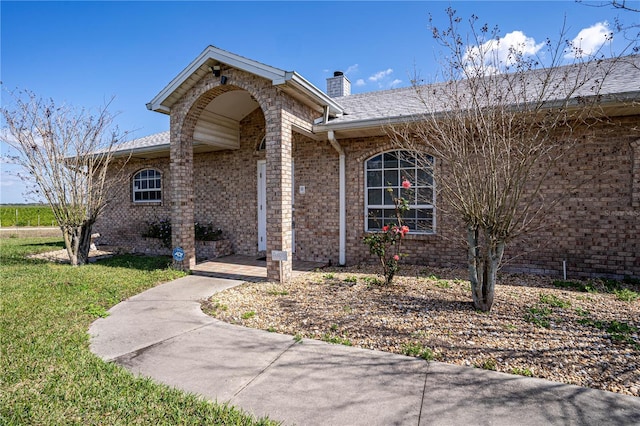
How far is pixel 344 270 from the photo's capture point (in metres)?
7.14

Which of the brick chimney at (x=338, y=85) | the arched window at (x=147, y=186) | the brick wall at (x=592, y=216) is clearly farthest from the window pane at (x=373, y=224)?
the arched window at (x=147, y=186)

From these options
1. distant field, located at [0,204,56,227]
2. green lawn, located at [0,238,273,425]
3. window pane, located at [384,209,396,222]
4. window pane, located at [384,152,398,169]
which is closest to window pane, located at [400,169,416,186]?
window pane, located at [384,152,398,169]

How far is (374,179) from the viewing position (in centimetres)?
763

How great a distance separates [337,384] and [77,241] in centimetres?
775

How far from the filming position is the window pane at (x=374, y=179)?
7.59 m

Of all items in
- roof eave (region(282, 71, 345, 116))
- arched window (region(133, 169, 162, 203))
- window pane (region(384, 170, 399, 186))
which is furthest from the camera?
arched window (region(133, 169, 162, 203))

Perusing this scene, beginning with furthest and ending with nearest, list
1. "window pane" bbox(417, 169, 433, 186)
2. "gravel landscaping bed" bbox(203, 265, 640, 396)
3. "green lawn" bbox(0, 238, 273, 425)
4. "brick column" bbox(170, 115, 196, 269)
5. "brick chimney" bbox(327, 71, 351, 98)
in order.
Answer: "brick chimney" bbox(327, 71, 351, 98)
"window pane" bbox(417, 169, 433, 186)
"brick column" bbox(170, 115, 196, 269)
"gravel landscaping bed" bbox(203, 265, 640, 396)
"green lawn" bbox(0, 238, 273, 425)

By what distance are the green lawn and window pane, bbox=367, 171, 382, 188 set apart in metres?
5.45

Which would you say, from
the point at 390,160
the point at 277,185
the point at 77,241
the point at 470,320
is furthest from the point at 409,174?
the point at 77,241

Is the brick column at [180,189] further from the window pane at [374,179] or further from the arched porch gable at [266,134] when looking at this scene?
the window pane at [374,179]

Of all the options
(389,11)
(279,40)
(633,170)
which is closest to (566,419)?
(633,170)

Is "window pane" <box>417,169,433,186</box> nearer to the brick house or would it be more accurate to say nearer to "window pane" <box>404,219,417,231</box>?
the brick house

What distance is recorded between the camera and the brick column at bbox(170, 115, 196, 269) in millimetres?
7008

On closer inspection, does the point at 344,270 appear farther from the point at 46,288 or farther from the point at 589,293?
the point at 46,288
